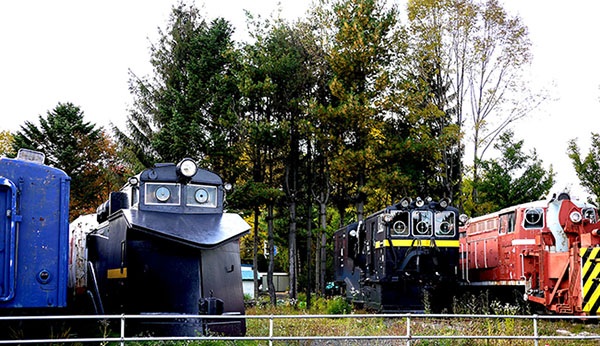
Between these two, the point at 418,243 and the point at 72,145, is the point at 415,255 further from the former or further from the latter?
the point at 72,145

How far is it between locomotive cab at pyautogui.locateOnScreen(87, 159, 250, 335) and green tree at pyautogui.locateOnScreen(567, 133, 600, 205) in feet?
64.3

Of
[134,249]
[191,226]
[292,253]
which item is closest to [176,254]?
[191,226]

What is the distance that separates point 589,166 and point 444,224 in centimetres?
993

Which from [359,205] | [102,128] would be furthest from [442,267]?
[102,128]

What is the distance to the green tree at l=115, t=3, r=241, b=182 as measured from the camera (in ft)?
110

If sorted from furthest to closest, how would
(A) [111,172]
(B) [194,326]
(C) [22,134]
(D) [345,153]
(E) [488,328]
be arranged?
(C) [22,134] < (A) [111,172] < (D) [345,153] < (E) [488,328] < (B) [194,326]

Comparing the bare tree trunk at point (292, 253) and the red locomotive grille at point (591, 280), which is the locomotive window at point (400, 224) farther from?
the bare tree trunk at point (292, 253)

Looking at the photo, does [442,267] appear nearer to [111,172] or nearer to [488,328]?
[488,328]

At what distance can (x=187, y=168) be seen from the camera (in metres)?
15.0

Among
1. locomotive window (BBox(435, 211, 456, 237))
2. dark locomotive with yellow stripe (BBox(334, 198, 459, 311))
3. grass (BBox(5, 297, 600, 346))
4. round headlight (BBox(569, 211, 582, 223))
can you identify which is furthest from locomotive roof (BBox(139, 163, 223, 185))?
round headlight (BBox(569, 211, 582, 223))

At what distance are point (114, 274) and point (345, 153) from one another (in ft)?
58.7

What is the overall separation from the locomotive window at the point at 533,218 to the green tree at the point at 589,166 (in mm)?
8796

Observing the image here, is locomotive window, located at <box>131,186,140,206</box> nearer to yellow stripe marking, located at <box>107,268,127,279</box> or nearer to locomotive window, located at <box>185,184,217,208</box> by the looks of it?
locomotive window, located at <box>185,184,217,208</box>

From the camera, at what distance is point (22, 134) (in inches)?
1758
